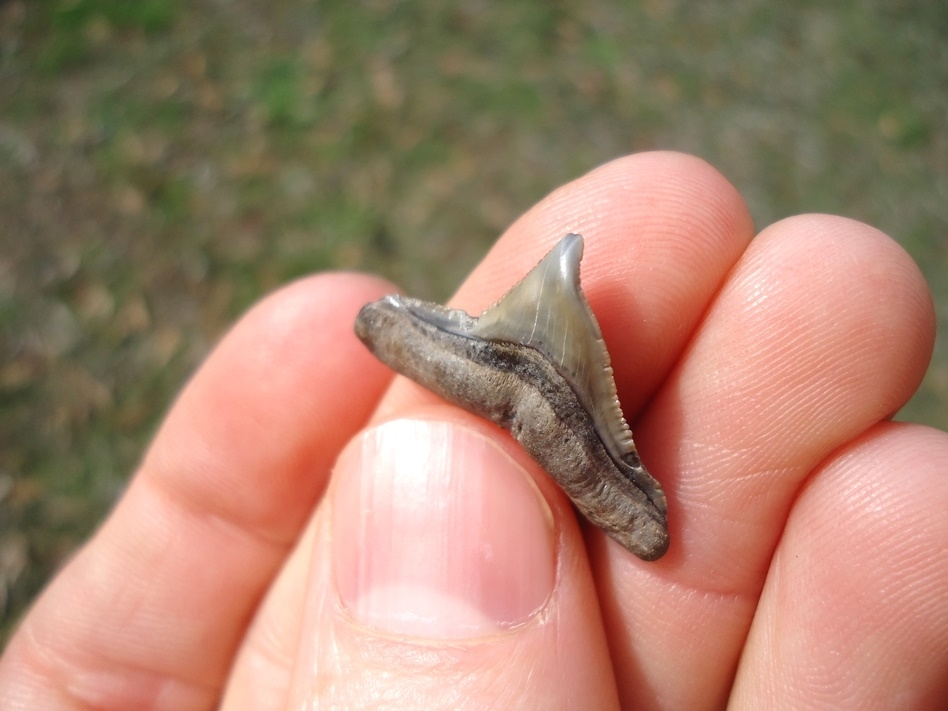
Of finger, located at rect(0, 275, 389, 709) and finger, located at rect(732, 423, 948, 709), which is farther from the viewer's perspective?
finger, located at rect(0, 275, 389, 709)

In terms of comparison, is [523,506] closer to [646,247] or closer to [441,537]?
[441,537]

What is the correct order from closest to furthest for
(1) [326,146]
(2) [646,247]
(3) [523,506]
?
(3) [523,506], (2) [646,247], (1) [326,146]

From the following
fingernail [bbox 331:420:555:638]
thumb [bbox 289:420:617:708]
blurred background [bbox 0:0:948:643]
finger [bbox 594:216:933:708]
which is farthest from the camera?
blurred background [bbox 0:0:948:643]

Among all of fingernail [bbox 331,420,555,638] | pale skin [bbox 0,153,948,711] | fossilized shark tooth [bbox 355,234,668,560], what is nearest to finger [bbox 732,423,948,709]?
pale skin [bbox 0,153,948,711]

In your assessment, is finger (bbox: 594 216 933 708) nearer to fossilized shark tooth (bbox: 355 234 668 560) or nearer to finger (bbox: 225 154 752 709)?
finger (bbox: 225 154 752 709)

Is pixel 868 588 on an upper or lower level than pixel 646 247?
lower

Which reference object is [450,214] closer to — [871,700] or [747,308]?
[747,308]

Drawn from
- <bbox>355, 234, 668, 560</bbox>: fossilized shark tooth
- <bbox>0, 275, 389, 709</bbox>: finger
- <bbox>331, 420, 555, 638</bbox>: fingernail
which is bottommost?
<bbox>0, 275, 389, 709</bbox>: finger

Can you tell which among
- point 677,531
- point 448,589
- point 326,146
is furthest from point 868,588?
point 326,146
